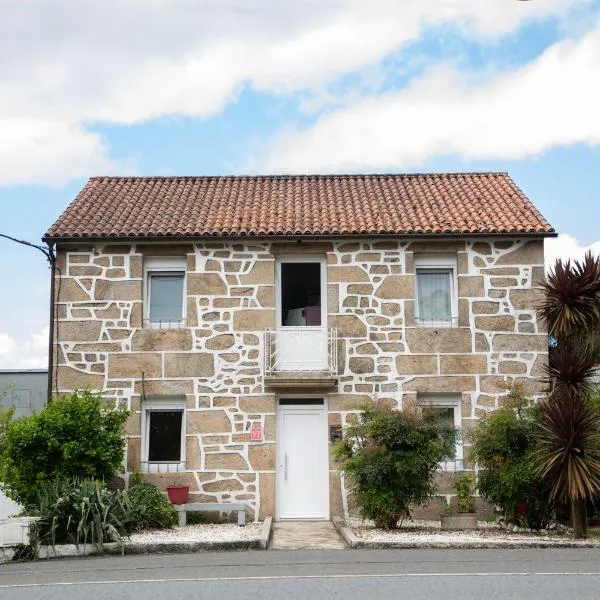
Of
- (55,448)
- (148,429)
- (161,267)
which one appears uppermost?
(161,267)

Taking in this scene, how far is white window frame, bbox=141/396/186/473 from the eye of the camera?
62.7 feet

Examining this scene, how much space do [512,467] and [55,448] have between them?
7.84 m

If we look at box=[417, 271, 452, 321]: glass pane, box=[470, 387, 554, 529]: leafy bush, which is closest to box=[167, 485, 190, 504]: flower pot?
box=[470, 387, 554, 529]: leafy bush

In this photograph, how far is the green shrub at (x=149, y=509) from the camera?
16812 mm

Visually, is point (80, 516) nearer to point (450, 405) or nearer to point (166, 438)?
point (166, 438)

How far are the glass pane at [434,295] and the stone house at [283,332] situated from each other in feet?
0.09

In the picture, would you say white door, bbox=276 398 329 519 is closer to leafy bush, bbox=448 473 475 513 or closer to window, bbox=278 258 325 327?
window, bbox=278 258 325 327

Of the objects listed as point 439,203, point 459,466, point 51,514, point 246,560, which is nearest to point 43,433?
point 51,514

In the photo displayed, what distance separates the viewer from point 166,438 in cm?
1936

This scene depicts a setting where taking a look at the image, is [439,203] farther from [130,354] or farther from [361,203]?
[130,354]

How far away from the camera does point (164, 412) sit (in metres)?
19.5

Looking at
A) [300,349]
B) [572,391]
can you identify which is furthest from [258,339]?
[572,391]

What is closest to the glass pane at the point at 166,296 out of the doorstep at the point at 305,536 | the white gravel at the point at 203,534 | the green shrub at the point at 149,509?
the green shrub at the point at 149,509

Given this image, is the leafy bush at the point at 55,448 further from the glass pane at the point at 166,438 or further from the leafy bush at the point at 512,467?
the leafy bush at the point at 512,467
